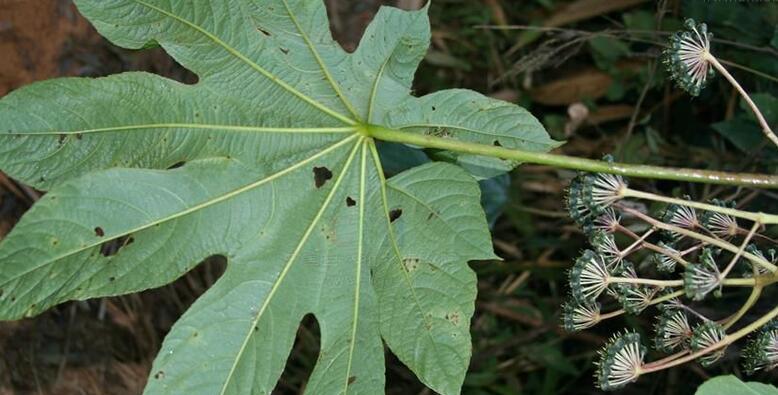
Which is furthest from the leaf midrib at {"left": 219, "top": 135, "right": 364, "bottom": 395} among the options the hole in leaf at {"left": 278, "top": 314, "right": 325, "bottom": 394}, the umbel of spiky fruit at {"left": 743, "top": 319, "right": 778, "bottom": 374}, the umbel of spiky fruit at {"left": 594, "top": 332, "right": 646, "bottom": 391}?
the hole in leaf at {"left": 278, "top": 314, "right": 325, "bottom": 394}

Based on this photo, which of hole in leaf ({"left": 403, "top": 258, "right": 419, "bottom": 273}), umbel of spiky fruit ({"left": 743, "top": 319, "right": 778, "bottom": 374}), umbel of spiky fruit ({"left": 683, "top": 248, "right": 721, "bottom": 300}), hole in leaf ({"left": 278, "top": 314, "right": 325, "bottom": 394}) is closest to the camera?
umbel of spiky fruit ({"left": 683, "top": 248, "right": 721, "bottom": 300})

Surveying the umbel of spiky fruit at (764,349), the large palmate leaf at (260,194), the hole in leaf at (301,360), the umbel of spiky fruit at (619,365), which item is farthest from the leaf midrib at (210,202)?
the hole in leaf at (301,360)

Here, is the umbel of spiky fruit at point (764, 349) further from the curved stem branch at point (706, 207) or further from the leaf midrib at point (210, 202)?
the leaf midrib at point (210, 202)

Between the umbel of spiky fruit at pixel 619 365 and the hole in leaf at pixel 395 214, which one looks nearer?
the umbel of spiky fruit at pixel 619 365

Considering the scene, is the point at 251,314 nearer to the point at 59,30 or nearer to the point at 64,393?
the point at 64,393

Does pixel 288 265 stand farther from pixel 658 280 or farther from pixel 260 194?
pixel 658 280

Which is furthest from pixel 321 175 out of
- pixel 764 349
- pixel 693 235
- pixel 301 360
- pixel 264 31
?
pixel 301 360

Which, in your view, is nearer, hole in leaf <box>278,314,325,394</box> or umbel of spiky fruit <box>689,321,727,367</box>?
umbel of spiky fruit <box>689,321,727,367</box>

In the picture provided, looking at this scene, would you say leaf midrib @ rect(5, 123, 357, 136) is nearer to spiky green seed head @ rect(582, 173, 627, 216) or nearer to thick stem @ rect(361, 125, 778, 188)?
thick stem @ rect(361, 125, 778, 188)
